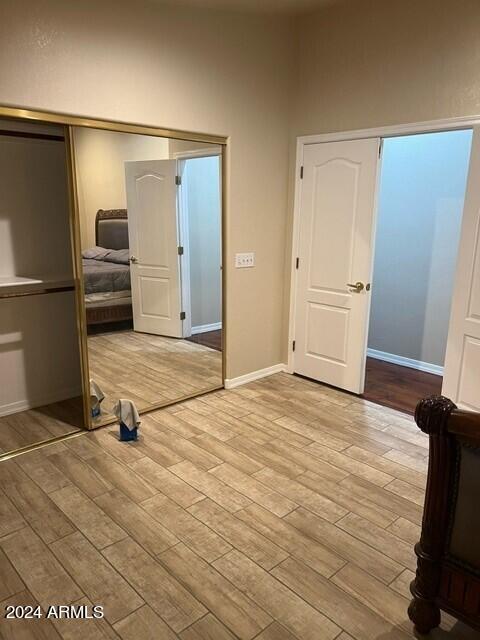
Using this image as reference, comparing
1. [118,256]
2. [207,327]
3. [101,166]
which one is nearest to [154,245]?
[118,256]

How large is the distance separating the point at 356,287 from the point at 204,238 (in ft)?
4.21

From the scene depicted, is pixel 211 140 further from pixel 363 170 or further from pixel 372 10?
pixel 372 10

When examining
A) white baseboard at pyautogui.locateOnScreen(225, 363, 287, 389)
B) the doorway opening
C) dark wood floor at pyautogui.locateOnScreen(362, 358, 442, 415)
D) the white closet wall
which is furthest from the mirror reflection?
the doorway opening

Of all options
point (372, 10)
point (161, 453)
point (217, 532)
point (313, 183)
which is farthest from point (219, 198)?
point (217, 532)

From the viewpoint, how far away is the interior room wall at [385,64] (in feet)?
9.52

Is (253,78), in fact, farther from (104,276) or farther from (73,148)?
(104,276)

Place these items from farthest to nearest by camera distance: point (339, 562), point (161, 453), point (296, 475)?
point (161, 453), point (296, 475), point (339, 562)

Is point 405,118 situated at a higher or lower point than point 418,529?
higher

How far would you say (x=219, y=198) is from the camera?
11.9 ft

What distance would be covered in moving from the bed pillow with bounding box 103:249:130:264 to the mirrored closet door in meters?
0.35

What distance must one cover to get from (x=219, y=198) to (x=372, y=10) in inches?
67.0

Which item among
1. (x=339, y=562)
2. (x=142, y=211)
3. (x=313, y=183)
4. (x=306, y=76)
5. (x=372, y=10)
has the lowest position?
(x=339, y=562)

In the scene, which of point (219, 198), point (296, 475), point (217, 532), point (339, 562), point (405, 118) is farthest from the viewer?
point (219, 198)

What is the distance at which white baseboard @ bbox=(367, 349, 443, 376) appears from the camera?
4543mm
